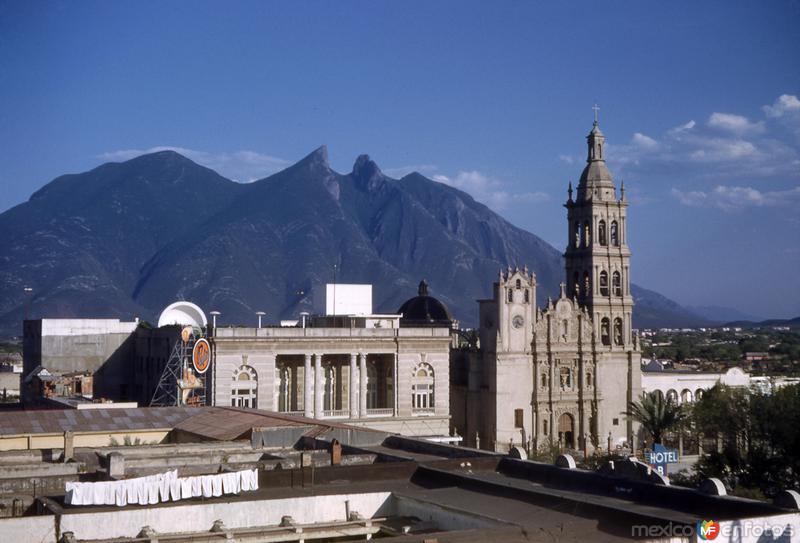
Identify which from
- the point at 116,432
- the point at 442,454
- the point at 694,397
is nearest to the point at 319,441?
Result: the point at 442,454

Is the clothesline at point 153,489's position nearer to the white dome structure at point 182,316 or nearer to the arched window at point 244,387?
the arched window at point 244,387

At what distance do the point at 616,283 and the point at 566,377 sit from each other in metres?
11.1

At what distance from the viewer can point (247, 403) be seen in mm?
71312

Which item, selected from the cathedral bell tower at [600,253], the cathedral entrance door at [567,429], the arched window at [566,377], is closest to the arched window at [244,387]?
the cathedral entrance door at [567,429]

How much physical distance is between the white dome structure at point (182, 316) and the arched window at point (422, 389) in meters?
16.7

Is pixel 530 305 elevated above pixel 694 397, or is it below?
above

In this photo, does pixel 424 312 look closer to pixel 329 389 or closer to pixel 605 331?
pixel 605 331

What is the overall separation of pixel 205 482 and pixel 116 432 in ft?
68.1

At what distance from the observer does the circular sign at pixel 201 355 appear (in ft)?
212

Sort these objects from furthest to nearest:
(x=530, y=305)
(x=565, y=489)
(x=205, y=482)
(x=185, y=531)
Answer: (x=530, y=305)
(x=565, y=489)
(x=205, y=482)
(x=185, y=531)

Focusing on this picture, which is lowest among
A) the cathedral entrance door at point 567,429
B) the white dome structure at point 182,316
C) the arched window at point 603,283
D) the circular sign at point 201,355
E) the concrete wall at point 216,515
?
the cathedral entrance door at point 567,429

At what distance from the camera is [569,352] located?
90.5m

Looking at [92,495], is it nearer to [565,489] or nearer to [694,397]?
[565,489]

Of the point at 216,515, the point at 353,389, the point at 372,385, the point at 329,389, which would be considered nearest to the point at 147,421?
the point at 216,515
